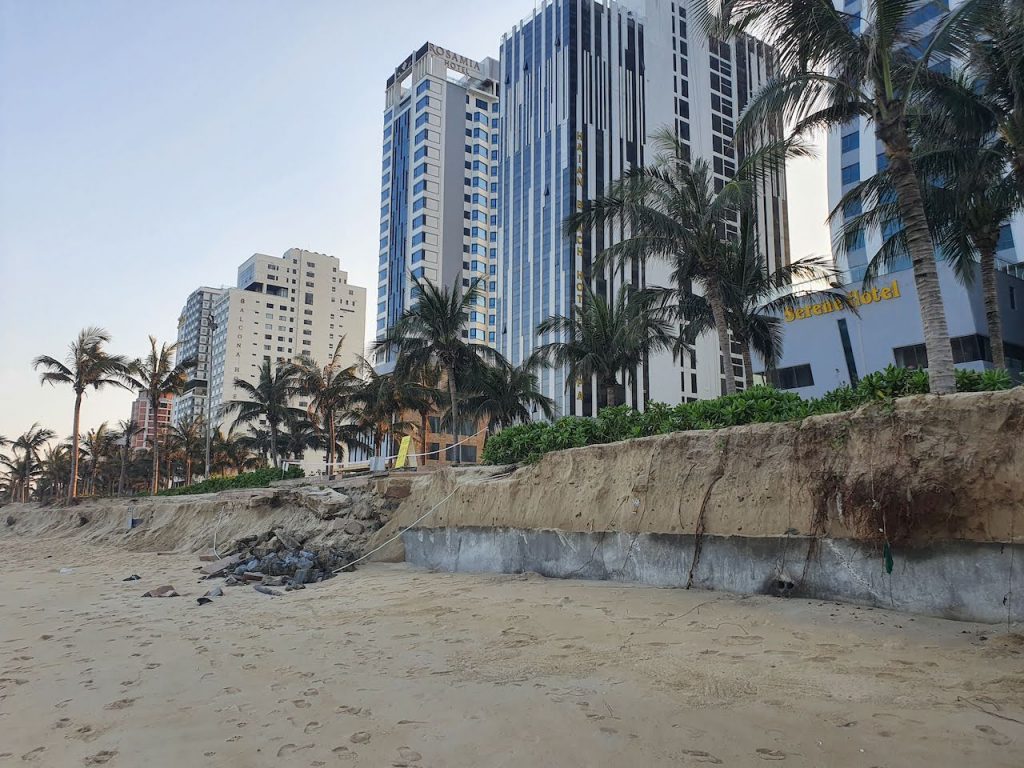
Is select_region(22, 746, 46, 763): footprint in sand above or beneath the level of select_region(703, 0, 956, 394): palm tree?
beneath

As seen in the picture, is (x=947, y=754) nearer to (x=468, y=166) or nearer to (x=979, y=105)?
(x=979, y=105)

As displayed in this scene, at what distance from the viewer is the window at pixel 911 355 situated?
30.9 metres

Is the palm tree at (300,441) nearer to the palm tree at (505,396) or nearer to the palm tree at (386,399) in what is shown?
the palm tree at (386,399)

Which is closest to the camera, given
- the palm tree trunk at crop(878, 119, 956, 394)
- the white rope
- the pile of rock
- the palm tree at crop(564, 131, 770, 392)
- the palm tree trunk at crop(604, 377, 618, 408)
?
the palm tree trunk at crop(878, 119, 956, 394)

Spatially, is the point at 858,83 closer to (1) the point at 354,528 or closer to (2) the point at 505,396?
(1) the point at 354,528

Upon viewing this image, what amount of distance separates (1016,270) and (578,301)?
43641mm

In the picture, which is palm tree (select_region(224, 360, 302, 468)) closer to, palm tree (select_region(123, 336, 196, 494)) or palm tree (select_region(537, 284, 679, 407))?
palm tree (select_region(123, 336, 196, 494))

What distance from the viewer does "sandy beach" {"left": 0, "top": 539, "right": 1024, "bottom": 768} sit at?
4.34m

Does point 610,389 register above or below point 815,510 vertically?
above

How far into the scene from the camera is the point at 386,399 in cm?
3694

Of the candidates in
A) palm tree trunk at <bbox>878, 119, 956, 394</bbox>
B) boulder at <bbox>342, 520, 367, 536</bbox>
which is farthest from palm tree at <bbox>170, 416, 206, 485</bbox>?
palm tree trunk at <bbox>878, 119, 956, 394</bbox>

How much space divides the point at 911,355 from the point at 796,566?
28.4m

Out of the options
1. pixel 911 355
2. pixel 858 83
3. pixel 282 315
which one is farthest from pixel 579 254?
pixel 282 315

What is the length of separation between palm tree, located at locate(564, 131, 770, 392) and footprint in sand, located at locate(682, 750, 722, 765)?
13744 mm
